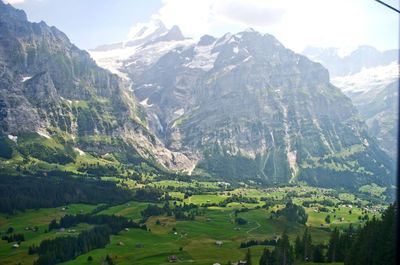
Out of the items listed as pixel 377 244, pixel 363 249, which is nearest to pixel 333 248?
pixel 363 249

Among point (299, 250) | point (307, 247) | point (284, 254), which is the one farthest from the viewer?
point (299, 250)

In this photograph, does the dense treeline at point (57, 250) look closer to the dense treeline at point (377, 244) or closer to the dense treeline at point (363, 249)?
the dense treeline at point (363, 249)

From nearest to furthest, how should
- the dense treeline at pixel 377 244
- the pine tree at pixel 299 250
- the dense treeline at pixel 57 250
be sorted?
the dense treeline at pixel 377 244
the pine tree at pixel 299 250
the dense treeline at pixel 57 250

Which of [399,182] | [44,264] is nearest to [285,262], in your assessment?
[44,264]

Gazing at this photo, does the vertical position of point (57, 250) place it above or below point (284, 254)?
below

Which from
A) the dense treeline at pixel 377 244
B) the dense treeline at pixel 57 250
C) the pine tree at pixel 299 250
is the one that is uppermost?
the dense treeline at pixel 377 244

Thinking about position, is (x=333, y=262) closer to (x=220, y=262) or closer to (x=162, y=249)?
(x=220, y=262)

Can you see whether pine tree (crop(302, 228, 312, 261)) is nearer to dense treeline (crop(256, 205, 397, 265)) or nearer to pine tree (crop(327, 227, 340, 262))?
dense treeline (crop(256, 205, 397, 265))

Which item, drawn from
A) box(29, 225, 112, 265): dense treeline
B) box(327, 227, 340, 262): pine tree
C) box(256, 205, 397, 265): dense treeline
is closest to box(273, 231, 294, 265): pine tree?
box(256, 205, 397, 265): dense treeline

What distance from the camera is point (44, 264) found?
576 ft

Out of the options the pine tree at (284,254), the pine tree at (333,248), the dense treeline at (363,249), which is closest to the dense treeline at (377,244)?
the dense treeline at (363,249)

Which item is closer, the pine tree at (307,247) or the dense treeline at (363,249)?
the dense treeline at (363,249)

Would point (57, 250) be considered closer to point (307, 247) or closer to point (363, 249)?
point (307, 247)

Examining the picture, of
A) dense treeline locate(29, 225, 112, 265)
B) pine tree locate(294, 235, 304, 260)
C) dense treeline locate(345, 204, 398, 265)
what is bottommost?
dense treeline locate(29, 225, 112, 265)
